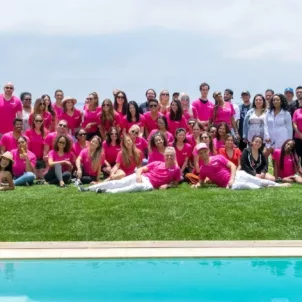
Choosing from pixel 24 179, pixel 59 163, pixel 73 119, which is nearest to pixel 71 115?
pixel 73 119

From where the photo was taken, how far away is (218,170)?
11477 mm

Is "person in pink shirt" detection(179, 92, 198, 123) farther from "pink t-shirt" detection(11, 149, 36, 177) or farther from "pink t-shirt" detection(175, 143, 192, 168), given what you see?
"pink t-shirt" detection(11, 149, 36, 177)

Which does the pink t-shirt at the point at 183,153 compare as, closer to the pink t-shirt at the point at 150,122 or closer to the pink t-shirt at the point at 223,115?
the pink t-shirt at the point at 150,122

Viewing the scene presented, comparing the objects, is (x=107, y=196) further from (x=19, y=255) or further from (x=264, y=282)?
(x=264, y=282)

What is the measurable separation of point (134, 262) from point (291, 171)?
21.9 feet

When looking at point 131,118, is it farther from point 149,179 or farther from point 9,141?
point 9,141

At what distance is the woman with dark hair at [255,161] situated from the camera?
12.0 m

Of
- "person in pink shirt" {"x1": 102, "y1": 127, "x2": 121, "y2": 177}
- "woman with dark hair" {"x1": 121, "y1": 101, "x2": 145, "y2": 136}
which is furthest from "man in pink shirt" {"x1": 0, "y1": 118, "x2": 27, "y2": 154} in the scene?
"woman with dark hair" {"x1": 121, "y1": 101, "x2": 145, "y2": 136}

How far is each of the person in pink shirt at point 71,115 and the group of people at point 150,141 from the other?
24 millimetres

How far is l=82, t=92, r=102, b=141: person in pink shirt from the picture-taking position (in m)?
13.4

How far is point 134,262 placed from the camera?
6.70 metres

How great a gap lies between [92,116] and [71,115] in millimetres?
561

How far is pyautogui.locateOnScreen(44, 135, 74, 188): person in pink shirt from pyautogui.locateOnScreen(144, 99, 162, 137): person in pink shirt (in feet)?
6.72

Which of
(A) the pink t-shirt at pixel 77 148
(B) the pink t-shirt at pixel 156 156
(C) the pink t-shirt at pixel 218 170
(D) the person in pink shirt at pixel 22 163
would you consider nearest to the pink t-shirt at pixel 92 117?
(A) the pink t-shirt at pixel 77 148
